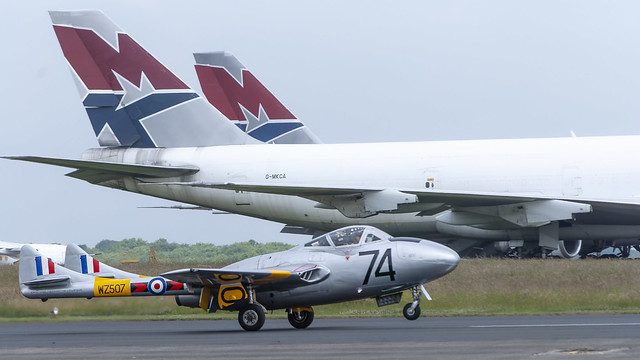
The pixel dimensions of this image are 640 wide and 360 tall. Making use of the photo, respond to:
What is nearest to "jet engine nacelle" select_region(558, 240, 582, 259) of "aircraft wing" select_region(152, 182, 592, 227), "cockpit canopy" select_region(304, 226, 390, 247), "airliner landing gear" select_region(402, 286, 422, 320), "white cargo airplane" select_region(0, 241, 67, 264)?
"aircraft wing" select_region(152, 182, 592, 227)

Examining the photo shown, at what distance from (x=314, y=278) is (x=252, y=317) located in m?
1.30

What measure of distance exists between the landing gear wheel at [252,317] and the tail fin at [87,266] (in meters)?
3.44

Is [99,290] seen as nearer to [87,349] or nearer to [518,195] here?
[87,349]

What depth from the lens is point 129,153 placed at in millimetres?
35188

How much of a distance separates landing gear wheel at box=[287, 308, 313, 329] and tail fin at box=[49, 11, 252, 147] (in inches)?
696

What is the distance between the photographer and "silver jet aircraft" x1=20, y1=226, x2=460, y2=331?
1773 cm

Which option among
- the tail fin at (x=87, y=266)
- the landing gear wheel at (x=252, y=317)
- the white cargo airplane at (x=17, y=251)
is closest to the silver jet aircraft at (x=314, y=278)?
the landing gear wheel at (x=252, y=317)

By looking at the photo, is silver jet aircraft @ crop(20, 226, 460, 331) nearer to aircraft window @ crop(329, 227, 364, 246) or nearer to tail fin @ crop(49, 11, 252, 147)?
aircraft window @ crop(329, 227, 364, 246)

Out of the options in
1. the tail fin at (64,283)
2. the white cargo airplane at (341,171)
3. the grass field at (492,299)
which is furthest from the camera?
the white cargo airplane at (341,171)

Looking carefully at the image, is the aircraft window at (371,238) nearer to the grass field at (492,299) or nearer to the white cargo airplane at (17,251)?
the grass field at (492,299)

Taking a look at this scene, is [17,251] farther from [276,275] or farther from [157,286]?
[276,275]

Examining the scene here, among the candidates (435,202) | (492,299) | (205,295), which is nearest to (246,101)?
(435,202)

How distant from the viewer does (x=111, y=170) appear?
→ 33.3 m

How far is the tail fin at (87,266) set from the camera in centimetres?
2027
